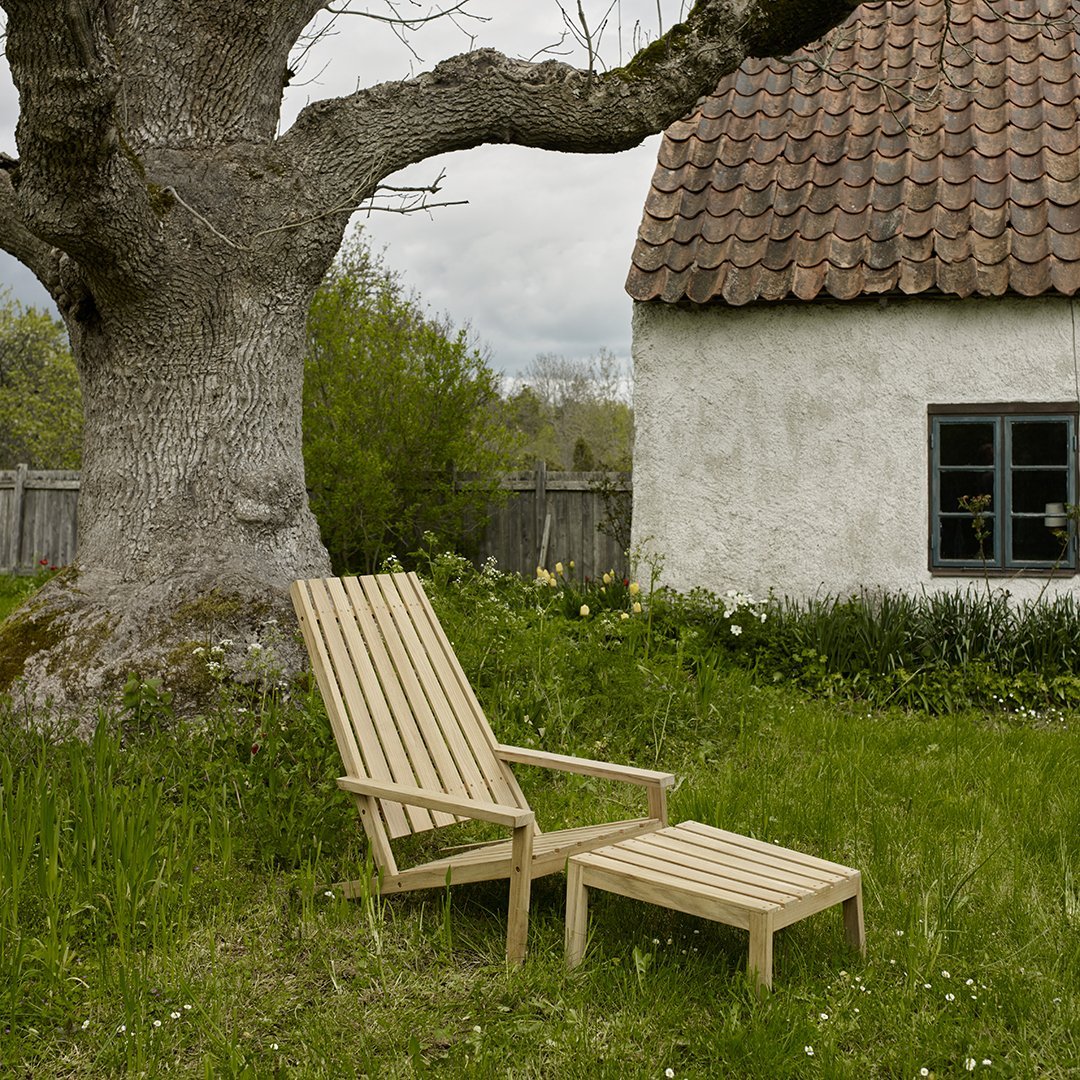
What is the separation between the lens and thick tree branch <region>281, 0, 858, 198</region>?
600 centimetres

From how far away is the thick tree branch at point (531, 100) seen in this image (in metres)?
6.00

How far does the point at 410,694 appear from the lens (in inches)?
181

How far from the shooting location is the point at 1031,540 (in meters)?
8.59

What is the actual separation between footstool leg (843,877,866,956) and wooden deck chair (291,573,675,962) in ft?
2.47

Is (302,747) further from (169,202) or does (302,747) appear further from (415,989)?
(169,202)

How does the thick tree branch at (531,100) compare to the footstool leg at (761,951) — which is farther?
the thick tree branch at (531,100)

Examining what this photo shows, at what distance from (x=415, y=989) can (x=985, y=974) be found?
5.73 ft

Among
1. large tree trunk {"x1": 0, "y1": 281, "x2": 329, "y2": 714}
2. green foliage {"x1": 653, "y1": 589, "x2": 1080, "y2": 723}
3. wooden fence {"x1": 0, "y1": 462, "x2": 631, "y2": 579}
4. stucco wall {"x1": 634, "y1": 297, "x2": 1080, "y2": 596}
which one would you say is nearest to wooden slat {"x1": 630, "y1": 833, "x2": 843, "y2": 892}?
large tree trunk {"x1": 0, "y1": 281, "x2": 329, "y2": 714}

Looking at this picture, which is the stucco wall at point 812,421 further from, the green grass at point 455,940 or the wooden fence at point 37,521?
the wooden fence at point 37,521

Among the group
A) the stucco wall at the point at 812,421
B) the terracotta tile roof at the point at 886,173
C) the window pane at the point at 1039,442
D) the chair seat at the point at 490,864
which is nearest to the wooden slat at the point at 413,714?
the chair seat at the point at 490,864

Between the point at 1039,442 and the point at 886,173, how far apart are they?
2.42m

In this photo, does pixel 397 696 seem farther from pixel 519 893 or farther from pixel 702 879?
pixel 702 879

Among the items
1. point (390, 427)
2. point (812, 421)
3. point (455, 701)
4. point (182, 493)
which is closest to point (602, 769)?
point (455, 701)

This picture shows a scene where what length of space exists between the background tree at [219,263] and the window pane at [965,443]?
3564 millimetres
